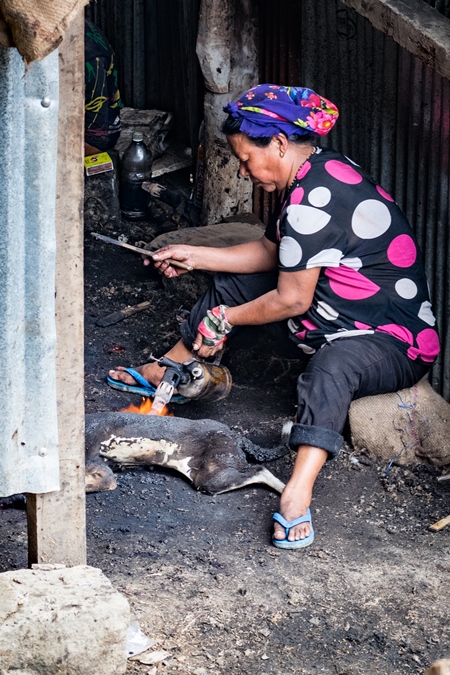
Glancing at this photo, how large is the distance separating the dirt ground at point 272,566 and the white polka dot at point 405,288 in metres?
0.85

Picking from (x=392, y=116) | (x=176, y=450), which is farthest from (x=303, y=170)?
(x=176, y=450)

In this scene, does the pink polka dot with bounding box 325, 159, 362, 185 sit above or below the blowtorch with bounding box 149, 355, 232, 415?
above

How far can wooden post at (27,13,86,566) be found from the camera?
261 cm

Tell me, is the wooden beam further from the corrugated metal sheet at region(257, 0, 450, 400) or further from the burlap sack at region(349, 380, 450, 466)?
the burlap sack at region(349, 380, 450, 466)

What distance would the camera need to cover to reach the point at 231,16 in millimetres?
6008

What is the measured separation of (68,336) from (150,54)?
5972mm

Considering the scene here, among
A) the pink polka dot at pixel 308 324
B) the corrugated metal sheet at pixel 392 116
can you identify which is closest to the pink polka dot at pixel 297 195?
the pink polka dot at pixel 308 324

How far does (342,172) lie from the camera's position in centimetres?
446

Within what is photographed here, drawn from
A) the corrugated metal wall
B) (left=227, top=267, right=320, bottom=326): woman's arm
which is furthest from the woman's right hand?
the corrugated metal wall

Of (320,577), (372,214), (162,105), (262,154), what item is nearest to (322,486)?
(320,577)

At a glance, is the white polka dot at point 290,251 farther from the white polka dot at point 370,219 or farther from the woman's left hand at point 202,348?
the woman's left hand at point 202,348

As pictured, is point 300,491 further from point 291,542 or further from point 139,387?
point 139,387

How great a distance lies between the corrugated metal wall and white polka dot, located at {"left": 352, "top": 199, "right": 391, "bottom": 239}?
3.44 metres

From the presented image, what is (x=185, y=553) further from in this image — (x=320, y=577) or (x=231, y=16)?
(x=231, y=16)
